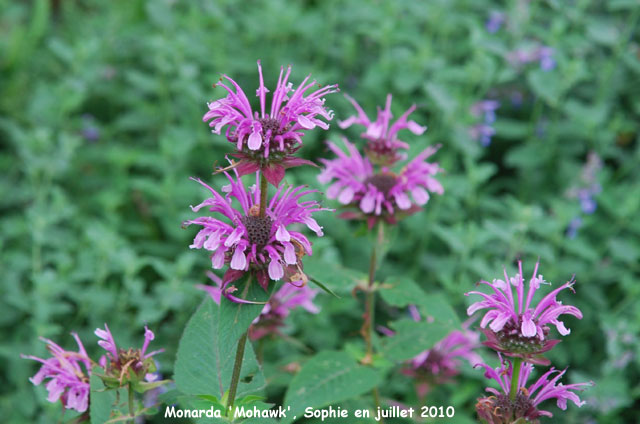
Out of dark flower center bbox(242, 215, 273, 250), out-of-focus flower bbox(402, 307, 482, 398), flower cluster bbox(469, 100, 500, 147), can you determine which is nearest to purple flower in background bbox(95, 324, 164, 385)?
dark flower center bbox(242, 215, 273, 250)

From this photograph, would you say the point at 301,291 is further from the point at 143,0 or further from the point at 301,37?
the point at 143,0

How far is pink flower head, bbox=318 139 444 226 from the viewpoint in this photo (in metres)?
2.06

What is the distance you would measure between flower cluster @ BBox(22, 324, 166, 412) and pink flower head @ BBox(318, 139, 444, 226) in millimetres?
809

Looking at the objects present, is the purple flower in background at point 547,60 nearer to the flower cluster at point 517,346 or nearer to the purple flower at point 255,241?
the flower cluster at point 517,346

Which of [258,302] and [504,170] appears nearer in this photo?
[258,302]

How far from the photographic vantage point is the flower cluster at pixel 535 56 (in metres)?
3.66

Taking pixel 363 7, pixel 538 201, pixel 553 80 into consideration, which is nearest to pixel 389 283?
pixel 538 201

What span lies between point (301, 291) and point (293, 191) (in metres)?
0.73

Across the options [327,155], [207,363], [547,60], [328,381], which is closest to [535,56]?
[547,60]

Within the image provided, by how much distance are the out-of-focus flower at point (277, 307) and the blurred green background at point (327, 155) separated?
187mm

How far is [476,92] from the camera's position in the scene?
13.2ft

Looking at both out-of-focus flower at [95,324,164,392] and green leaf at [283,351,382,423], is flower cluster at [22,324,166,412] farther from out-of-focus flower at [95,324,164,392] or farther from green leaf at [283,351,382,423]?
green leaf at [283,351,382,423]

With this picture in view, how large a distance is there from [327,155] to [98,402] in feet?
7.70

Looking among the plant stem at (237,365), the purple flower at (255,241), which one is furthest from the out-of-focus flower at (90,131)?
the plant stem at (237,365)
